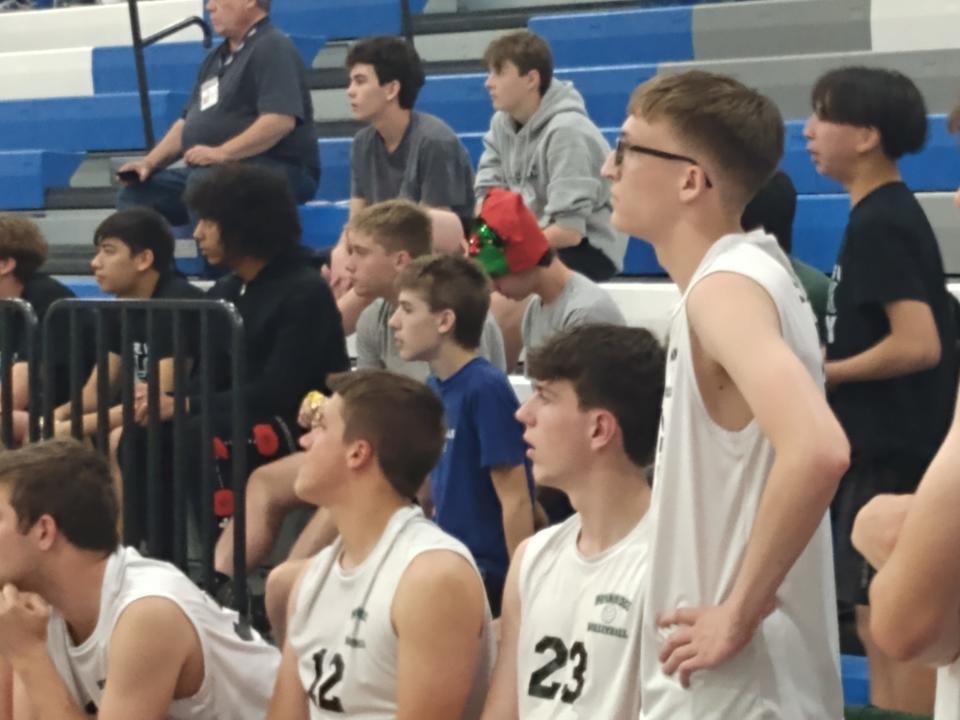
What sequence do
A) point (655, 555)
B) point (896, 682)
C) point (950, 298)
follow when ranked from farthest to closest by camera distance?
point (950, 298) < point (896, 682) < point (655, 555)

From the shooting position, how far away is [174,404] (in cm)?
393

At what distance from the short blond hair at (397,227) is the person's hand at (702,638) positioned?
248cm

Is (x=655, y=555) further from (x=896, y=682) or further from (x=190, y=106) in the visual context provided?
(x=190, y=106)

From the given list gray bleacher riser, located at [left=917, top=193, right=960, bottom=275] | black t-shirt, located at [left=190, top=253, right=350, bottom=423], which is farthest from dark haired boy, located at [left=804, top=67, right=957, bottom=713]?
gray bleacher riser, located at [left=917, top=193, right=960, bottom=275]

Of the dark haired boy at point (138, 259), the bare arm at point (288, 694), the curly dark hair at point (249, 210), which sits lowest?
the bare arm at point (288, 694)

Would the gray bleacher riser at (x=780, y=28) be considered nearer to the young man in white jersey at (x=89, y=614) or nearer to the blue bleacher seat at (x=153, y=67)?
the blue bleacher seat at (x=153, y=67)

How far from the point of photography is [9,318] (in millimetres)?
4266

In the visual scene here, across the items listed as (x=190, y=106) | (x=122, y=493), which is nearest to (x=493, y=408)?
(x=122, y=493)

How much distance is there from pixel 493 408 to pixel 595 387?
45.0 inches

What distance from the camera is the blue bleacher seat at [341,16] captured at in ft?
26.5

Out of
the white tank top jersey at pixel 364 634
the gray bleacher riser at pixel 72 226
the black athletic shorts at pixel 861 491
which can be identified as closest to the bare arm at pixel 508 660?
the white tank top jersey at pixel 364 634

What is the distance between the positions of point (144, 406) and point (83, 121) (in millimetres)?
4359

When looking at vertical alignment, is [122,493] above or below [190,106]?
below

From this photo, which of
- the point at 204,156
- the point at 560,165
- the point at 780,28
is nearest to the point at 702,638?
the point at 560,165
